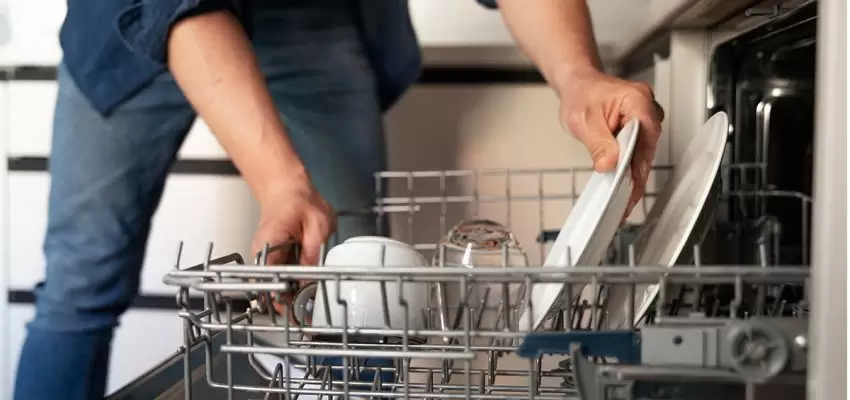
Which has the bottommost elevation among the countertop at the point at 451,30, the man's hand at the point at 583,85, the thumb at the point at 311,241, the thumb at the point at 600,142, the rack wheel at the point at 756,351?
the rack wheel at the point at 756,351

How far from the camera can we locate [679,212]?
583mm

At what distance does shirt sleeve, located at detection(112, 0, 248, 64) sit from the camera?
660 mm

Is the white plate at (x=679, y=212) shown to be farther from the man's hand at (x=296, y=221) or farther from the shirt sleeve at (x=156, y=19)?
the shirt sleeve at (x=156, y=19)

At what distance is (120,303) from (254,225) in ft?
0.69

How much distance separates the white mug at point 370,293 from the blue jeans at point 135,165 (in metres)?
0.32

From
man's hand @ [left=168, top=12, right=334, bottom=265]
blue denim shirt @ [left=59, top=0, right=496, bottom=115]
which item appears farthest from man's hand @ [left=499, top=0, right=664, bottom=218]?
man's hand @ [left=168, top=12, right=334, bottom=265]

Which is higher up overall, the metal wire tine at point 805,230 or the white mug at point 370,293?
the metal wire tine at point 805,230

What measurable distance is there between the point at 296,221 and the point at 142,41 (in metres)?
0.25

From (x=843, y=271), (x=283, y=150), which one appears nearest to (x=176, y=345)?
(x=283, y=150)

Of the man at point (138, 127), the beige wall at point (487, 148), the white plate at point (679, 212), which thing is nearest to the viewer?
the white plate at point (679, 212)

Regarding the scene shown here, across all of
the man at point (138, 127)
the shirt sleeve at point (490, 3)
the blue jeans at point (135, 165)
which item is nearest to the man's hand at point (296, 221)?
the man at point (138, 127)

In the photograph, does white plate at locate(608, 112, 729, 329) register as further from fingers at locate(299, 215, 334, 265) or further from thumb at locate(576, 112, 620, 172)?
fingers at locate(299, 215, 334, 265)

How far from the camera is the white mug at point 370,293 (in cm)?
54

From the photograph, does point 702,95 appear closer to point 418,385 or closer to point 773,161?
point 773,161
